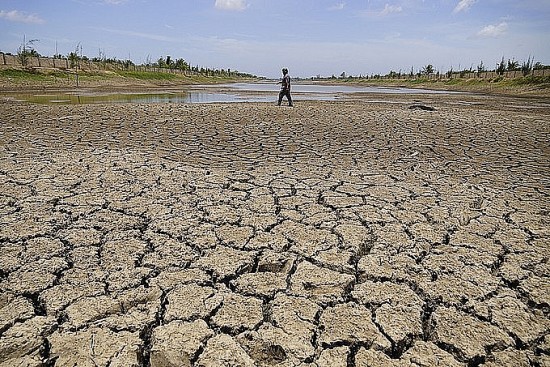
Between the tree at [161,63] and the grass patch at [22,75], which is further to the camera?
the tree at [161,63]

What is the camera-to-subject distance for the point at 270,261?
2.29 m

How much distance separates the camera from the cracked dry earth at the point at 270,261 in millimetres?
1628

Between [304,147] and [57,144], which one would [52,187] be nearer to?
[57,144]

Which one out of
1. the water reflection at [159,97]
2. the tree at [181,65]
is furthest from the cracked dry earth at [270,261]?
the tree at [181,65]

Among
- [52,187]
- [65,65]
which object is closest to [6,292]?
[52,187]

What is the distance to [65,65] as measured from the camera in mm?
35062

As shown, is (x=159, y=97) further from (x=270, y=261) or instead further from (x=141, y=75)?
(x=141, y=75)

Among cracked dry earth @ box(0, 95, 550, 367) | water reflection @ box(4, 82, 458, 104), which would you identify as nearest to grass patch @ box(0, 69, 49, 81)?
water reflection @ box(4, 82, 458, 104)

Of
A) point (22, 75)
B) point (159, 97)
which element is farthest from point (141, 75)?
point (159, 97)

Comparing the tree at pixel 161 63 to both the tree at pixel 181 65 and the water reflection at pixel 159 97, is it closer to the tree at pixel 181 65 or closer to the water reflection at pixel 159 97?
the tree at pixel 181 65

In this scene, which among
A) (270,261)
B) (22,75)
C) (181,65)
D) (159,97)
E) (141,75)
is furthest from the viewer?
(181,65)

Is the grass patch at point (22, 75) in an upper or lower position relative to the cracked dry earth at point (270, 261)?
upper

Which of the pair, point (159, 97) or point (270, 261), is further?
point (159, 97)

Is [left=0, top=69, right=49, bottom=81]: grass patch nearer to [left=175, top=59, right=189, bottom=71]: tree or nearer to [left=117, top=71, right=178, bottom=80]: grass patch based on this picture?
[left=117, top=71, right=178, bottom=80]: grass patch
